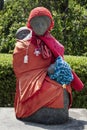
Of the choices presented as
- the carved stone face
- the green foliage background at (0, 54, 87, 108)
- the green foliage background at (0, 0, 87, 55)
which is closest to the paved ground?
the carved stone face

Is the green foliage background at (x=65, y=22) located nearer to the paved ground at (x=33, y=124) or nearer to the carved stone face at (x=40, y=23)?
the paved ground at (x=33, y=124)

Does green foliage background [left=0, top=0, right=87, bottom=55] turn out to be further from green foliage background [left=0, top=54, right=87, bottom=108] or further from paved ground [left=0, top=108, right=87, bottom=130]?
paved ground [left=0, top=108, right=87, bottom=130]

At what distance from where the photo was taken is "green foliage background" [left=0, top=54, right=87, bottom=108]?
6.23 metres

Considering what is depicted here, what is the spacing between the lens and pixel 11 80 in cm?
626

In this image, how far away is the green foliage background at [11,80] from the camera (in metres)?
6.23

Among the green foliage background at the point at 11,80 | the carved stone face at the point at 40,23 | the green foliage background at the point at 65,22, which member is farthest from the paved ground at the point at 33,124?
the green foliage background at the point at 65,22

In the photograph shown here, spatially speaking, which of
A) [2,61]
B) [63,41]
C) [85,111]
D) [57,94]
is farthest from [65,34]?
[57,94]

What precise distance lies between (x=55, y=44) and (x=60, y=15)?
4753 millimetres

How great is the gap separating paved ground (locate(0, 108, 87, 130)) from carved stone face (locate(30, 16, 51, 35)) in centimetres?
90

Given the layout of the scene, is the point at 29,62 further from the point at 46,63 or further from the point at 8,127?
the point at 8,127

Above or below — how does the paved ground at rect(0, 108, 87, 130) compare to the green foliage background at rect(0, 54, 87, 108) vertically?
above

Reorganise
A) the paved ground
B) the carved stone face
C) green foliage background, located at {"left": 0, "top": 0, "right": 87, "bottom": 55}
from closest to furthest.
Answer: the paved ground < the carved stone face < green foliage background, located at {"left": 0, "top": 0, "right": 87, "bottom": 55}

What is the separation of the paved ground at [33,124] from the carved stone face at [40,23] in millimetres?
903

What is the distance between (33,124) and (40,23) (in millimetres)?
988
